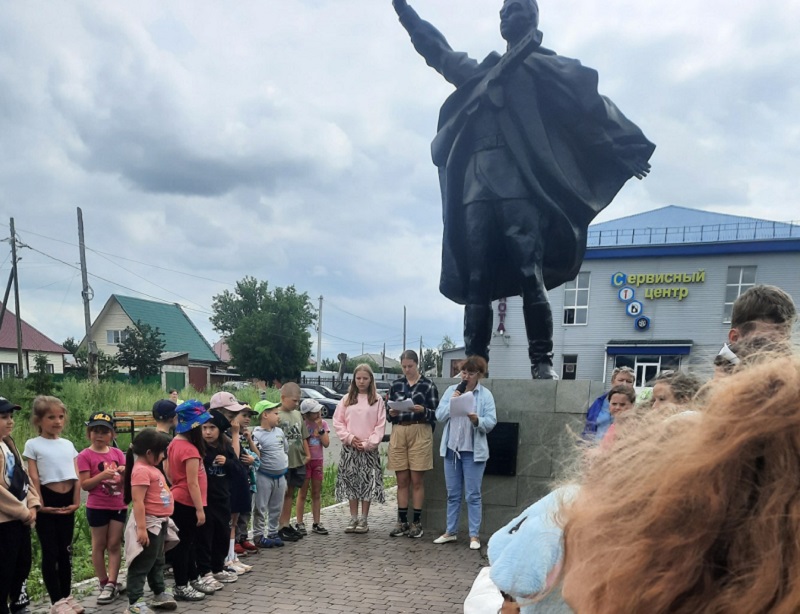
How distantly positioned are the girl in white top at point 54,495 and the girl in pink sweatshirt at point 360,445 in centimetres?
240

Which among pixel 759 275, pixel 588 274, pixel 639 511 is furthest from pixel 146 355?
pixel 639 511

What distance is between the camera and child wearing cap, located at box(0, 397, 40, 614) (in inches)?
136

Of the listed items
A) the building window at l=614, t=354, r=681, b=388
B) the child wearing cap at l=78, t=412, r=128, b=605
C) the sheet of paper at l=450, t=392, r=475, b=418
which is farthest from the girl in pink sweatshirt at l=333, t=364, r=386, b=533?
the building window at l=614, t=354, r=681, b=388

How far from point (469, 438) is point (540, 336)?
106 centimetres

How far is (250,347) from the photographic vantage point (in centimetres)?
3894

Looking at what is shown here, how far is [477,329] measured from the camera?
17.7 feet

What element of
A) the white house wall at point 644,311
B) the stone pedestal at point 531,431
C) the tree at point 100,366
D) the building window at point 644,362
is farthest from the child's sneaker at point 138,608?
the building window at point 644,362

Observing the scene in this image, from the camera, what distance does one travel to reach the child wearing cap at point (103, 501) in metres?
4.16

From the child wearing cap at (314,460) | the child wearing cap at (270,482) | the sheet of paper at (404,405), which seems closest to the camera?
the child wearing cap at (270,482)

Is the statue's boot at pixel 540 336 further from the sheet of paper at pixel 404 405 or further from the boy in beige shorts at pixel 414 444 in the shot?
the sheet of paper at pixel 404 405

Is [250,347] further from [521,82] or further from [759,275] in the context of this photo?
[521,82]

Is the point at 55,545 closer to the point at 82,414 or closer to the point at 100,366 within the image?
the point at 82,414

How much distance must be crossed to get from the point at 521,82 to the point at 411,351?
105 inches

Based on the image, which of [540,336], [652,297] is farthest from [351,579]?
[652,297]
